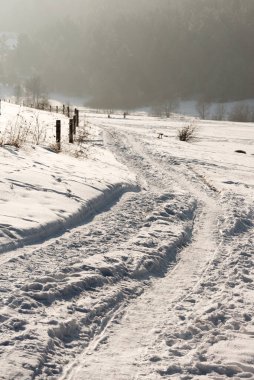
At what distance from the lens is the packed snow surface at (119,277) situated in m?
3.57

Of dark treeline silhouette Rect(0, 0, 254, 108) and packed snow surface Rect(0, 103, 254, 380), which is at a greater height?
dark treeline silhouette Rect(0, 0, 254, 108)

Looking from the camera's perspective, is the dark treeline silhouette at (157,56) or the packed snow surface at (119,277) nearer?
the packed snow surface at (119,277)

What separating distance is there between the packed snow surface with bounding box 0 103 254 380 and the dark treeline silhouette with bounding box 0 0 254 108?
105872 mm

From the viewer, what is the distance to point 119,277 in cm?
520

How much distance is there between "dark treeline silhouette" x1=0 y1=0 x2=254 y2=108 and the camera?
116500 mm

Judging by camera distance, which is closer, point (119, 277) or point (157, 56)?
point (119, 277)

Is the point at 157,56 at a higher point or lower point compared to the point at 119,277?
higher

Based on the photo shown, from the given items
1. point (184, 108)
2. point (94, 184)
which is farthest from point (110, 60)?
point (94, 184)

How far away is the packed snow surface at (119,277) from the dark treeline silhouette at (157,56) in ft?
347

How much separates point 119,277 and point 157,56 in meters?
122

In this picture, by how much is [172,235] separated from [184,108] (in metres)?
105

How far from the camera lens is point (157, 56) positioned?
12300 centimetres

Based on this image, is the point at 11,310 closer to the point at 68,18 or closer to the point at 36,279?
the point at 36,279

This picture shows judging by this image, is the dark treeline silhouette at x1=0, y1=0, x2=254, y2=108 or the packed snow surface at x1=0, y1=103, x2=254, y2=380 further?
the dark treeline silhouette at x1=0, y1=0, x2=254, y2=108
